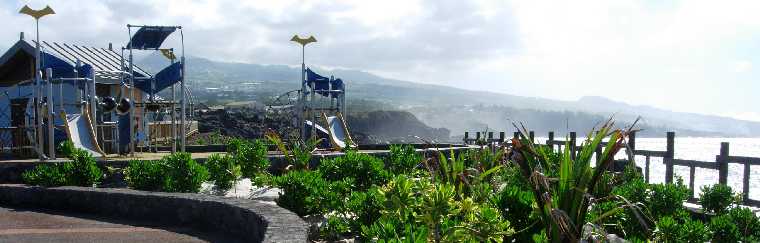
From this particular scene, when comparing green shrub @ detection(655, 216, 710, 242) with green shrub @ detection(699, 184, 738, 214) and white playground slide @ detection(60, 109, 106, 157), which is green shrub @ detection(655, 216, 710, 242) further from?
white playground slide @ detection(60, 109, 106, 157)

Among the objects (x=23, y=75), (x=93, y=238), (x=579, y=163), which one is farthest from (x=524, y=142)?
(x=23, y=75)

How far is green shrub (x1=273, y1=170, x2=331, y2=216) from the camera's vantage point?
6523 mm

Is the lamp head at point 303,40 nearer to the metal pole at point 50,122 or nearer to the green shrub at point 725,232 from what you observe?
the metal pole at point 50,122

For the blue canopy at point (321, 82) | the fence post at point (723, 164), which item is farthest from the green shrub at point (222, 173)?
the blue canopy at point (321, 82)

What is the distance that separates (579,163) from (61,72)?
472 inches

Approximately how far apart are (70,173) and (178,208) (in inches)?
94.9

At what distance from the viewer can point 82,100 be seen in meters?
13.7

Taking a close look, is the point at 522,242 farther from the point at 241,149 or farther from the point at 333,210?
the point at 241,149

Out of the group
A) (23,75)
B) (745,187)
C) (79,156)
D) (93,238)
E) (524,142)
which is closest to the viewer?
(524,142)

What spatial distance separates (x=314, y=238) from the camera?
5969 millimetres

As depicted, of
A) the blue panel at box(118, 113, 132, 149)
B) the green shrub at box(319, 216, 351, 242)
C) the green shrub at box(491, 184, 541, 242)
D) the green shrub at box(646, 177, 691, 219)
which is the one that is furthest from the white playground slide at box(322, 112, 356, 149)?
the green shrub at box(491, 184, 541, 242)

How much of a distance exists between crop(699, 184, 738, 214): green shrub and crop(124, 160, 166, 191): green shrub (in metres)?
6.58

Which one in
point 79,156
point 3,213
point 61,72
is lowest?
point 3,213

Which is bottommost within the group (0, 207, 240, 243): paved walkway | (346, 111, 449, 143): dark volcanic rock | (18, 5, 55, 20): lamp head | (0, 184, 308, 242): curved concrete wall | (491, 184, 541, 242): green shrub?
(346, 111, 449, 143): dark volcanic rock
